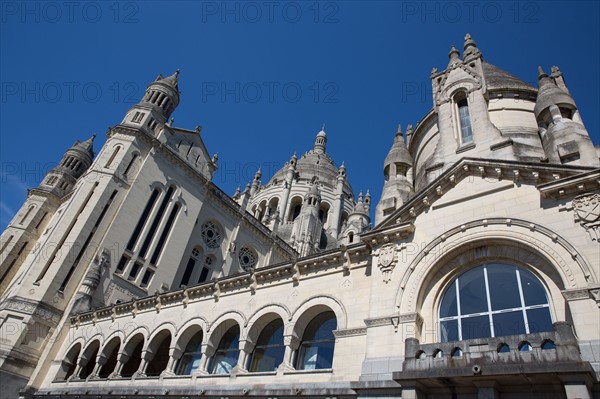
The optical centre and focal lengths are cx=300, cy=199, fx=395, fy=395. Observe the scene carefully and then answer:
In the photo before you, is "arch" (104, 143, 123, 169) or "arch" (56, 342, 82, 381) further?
"arch" (104, 143, 123, 169)

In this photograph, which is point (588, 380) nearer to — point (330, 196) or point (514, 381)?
point (514, 381)

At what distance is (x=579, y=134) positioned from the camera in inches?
568

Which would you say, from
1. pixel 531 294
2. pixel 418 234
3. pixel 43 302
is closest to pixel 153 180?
pixel 43 302

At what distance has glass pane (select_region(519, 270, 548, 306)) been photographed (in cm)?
1201

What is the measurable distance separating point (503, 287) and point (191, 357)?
49.8 feet

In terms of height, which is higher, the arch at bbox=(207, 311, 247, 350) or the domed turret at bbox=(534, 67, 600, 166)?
the domed turret at bbox=(534, 67, 600, 166)

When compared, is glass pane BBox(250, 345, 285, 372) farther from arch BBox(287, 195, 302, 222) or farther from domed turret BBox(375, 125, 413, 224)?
arch BBox(287, 195, 302, 222)

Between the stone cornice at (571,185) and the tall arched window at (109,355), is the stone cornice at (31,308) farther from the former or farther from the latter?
the stone cornice at (571,185)

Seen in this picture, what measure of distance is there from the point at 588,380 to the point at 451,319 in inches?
172

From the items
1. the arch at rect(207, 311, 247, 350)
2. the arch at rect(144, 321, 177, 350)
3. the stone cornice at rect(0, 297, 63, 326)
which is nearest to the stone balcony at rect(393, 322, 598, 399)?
the arch at rect(207, 311, 247, 350)

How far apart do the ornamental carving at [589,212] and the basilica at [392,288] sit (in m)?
0.04

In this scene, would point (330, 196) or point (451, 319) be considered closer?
point (451, 319)

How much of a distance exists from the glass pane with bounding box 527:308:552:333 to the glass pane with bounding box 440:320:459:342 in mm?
2186

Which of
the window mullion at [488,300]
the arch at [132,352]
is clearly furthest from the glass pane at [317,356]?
the arch at [132,352]
